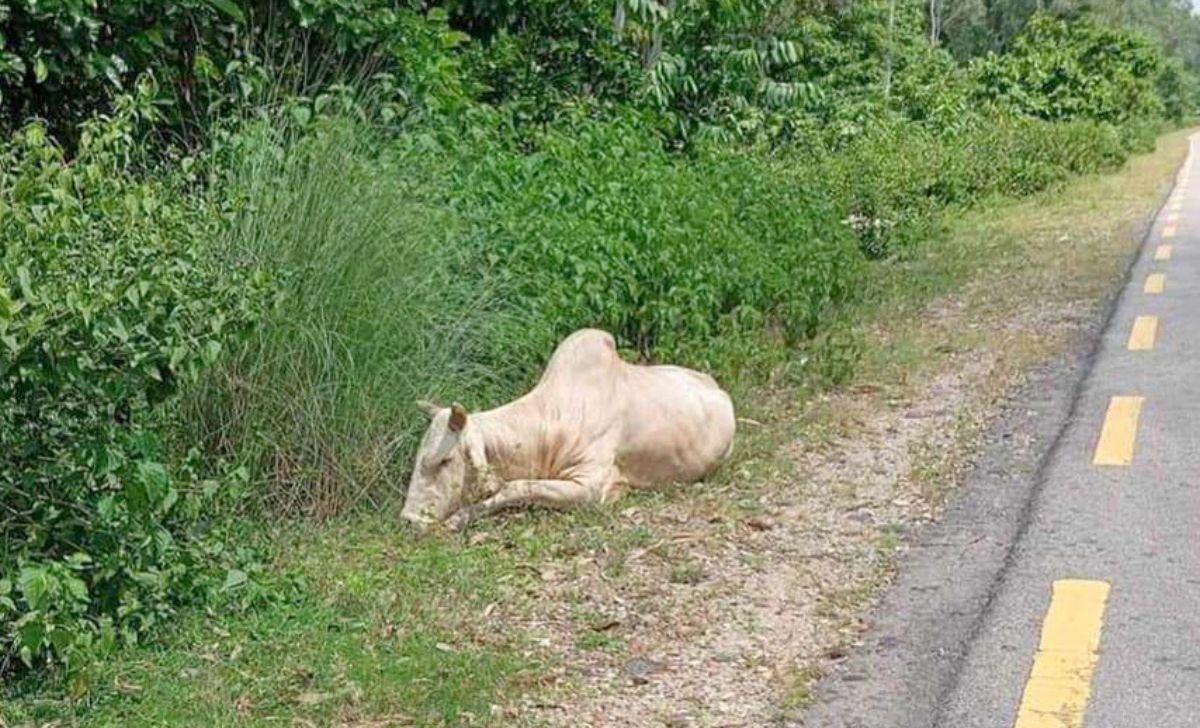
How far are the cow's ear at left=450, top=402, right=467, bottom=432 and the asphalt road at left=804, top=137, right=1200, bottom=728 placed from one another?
1696 millimetres

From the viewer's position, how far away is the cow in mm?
5699

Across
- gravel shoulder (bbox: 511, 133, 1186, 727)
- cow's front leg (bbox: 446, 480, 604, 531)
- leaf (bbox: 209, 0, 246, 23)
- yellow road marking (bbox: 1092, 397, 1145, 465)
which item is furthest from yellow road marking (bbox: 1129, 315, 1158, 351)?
leaf (bbox: 209, 0, 246, 23)

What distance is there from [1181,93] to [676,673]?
62.3 m

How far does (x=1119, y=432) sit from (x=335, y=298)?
3514 mm

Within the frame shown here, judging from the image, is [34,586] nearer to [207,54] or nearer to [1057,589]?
[1057,589]

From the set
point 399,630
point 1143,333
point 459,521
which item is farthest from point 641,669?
point 1143,333

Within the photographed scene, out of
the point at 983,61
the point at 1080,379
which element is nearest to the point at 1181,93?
the point at 983,61

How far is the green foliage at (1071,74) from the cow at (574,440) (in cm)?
2655

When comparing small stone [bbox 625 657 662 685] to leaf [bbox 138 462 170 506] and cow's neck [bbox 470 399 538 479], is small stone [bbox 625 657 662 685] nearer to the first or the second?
leaf [bbox 138 462 170 506]

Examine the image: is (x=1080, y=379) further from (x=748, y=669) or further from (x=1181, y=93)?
(x=1181, y=93)

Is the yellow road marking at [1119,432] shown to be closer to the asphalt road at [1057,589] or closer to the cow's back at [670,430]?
the asphalt road at [1057,589]

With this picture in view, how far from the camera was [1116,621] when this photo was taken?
4.55m

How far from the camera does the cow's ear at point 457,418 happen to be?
5613 mm

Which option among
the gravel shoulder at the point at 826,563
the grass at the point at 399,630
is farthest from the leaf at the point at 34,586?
the gravel shoulder at the point at 826,563
